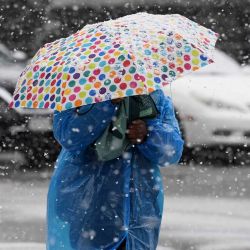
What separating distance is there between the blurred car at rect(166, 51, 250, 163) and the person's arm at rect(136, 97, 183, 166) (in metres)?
7.30

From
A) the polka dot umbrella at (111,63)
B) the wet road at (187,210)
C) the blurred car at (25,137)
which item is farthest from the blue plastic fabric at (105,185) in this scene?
the blurred car at (25,137)

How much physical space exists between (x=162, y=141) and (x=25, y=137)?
7849 mm

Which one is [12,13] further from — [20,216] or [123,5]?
[20,216]

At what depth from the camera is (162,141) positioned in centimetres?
396

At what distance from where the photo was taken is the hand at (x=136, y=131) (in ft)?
12.8

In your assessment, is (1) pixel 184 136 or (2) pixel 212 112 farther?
(1) pixel 184 136

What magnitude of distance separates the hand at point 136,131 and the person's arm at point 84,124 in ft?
0.34

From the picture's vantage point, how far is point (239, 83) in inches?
475

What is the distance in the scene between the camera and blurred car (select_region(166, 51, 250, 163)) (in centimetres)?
1150

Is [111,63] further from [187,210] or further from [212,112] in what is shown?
[212,112]

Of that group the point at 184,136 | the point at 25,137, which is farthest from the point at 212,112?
the point at 25,137

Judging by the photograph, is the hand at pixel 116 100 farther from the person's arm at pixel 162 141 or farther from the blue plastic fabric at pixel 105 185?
the person's arm at pixel 162 141

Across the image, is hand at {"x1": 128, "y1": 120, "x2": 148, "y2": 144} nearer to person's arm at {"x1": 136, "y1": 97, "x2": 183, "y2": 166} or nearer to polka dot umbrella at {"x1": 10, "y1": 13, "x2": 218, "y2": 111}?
person's arm at {"x1": 136, "y1": 97, "x2": 183, "y2": 166}

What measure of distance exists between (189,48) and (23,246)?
3391mm
